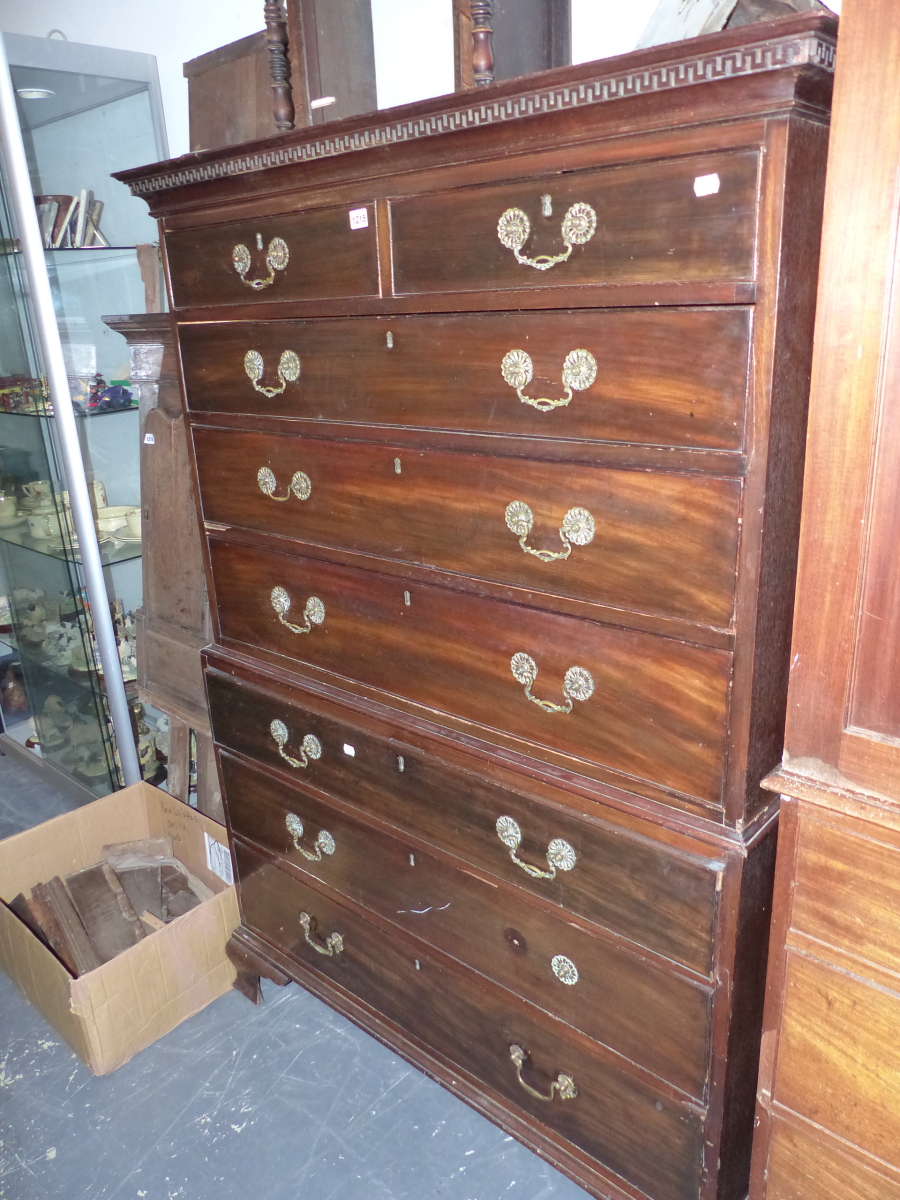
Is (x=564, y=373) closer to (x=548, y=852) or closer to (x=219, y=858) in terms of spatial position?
(x=548, y=852)

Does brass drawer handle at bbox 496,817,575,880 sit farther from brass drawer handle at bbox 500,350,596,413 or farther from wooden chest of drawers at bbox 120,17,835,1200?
brass drawer handle at bbox 500,350,596,413

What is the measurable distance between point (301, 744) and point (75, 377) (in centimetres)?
152

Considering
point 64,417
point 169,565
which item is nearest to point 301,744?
point 169,565

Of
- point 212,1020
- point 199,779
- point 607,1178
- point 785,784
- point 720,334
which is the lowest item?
point 212,1020

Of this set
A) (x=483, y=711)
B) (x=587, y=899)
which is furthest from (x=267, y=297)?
(x=587, y=899)

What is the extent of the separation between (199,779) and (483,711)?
4.56 ft

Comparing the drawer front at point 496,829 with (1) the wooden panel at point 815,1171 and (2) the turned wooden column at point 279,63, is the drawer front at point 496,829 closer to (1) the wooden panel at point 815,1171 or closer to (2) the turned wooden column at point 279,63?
(1) the wooden panel at point 815,1171

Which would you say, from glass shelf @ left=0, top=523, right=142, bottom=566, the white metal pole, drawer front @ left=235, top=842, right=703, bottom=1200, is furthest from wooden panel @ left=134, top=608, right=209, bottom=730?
drawer front @ left=235, top=842, right=703, bottom=1200

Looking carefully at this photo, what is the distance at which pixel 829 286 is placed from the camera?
922 millimetres

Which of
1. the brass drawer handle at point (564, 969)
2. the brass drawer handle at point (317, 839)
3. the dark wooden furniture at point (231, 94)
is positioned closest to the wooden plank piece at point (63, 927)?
the brass drawer handle at point (317, 839)

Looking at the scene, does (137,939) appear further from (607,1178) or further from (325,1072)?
(607,1178)

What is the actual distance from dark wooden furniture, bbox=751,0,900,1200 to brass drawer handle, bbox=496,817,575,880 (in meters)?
0.32

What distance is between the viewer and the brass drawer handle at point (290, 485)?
5.20ft

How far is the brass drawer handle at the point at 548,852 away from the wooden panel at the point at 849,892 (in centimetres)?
34
